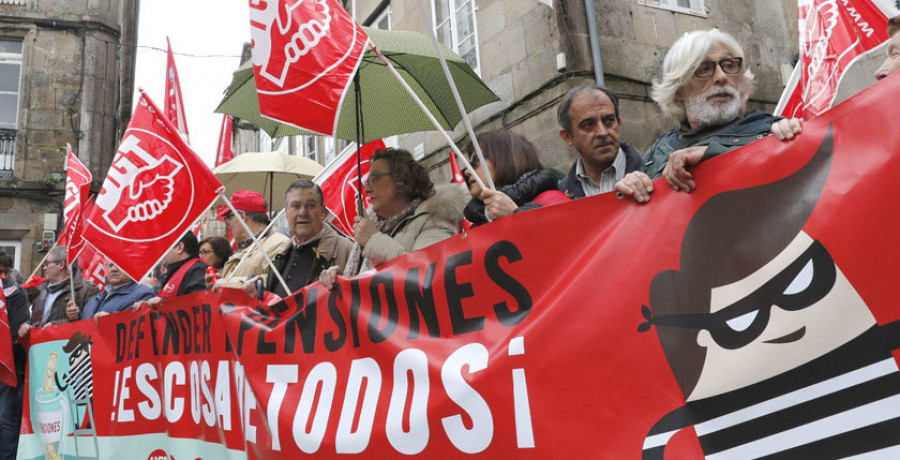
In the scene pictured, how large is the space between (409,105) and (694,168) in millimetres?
2987

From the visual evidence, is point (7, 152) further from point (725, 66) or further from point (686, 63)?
point (725, 66)

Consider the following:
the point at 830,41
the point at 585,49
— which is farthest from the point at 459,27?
the point at 830,41

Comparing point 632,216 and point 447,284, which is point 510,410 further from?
point 632,216

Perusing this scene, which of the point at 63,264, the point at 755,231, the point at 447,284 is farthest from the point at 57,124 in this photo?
the point at 755,231

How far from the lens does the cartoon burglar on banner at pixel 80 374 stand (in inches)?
163

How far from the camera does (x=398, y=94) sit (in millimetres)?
4438

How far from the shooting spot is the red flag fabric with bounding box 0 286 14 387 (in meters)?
4.62

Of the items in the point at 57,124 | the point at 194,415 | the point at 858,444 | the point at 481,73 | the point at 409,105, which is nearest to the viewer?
the point at 858,444

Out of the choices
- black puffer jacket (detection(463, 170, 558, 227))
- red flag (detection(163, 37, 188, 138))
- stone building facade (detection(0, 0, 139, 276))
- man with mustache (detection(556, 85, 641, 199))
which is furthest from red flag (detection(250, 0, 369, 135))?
stone building facade (detection(0, 0, 139, 276))

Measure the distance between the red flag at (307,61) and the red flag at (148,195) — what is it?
1.00 metres

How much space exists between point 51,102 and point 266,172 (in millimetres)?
11095

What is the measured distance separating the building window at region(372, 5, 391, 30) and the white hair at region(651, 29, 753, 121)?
9.53m

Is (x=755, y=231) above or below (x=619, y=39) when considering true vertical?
below

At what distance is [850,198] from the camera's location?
147 cm
